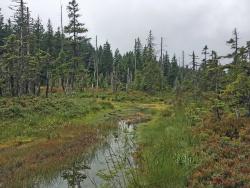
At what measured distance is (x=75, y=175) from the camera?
11195 mm

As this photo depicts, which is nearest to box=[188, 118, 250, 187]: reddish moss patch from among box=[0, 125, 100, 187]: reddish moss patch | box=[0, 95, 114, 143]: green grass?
box=[0, 125, 100, 187]: reddish moss patch

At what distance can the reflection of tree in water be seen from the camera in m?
10.4

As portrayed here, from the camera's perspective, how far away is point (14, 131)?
66.8 feet

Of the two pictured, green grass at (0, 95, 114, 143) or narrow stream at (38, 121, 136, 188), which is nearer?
narrow stream at (38, 121, 136, 188)

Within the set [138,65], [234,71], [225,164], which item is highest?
[138,65]

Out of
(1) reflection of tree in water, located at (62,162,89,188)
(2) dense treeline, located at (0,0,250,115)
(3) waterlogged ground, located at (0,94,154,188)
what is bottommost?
(1) reflection of tree in water, located at (62,162,89,188)

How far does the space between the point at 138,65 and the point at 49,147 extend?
247ft

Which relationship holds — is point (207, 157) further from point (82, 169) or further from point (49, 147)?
point (49, 147)

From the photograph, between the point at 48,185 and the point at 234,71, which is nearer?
the point at 48,185

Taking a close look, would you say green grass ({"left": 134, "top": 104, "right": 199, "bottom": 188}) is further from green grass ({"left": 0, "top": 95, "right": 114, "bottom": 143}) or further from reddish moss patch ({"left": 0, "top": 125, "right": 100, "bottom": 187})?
green grass ({"left": 0, "top": 95, "right": 114, "bottom": 143})

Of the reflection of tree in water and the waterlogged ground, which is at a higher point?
the waterlogged ground

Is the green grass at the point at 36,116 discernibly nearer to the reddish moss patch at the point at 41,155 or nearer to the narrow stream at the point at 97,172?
→ the reddish moss patch at the point at 41,155

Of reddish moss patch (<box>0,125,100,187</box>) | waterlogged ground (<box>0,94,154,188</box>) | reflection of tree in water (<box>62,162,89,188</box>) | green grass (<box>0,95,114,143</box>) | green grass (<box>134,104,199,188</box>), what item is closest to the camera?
green grass (<box>134,104,199,188</box>)

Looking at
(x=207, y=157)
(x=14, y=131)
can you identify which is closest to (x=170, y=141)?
(x=207, y=157)
